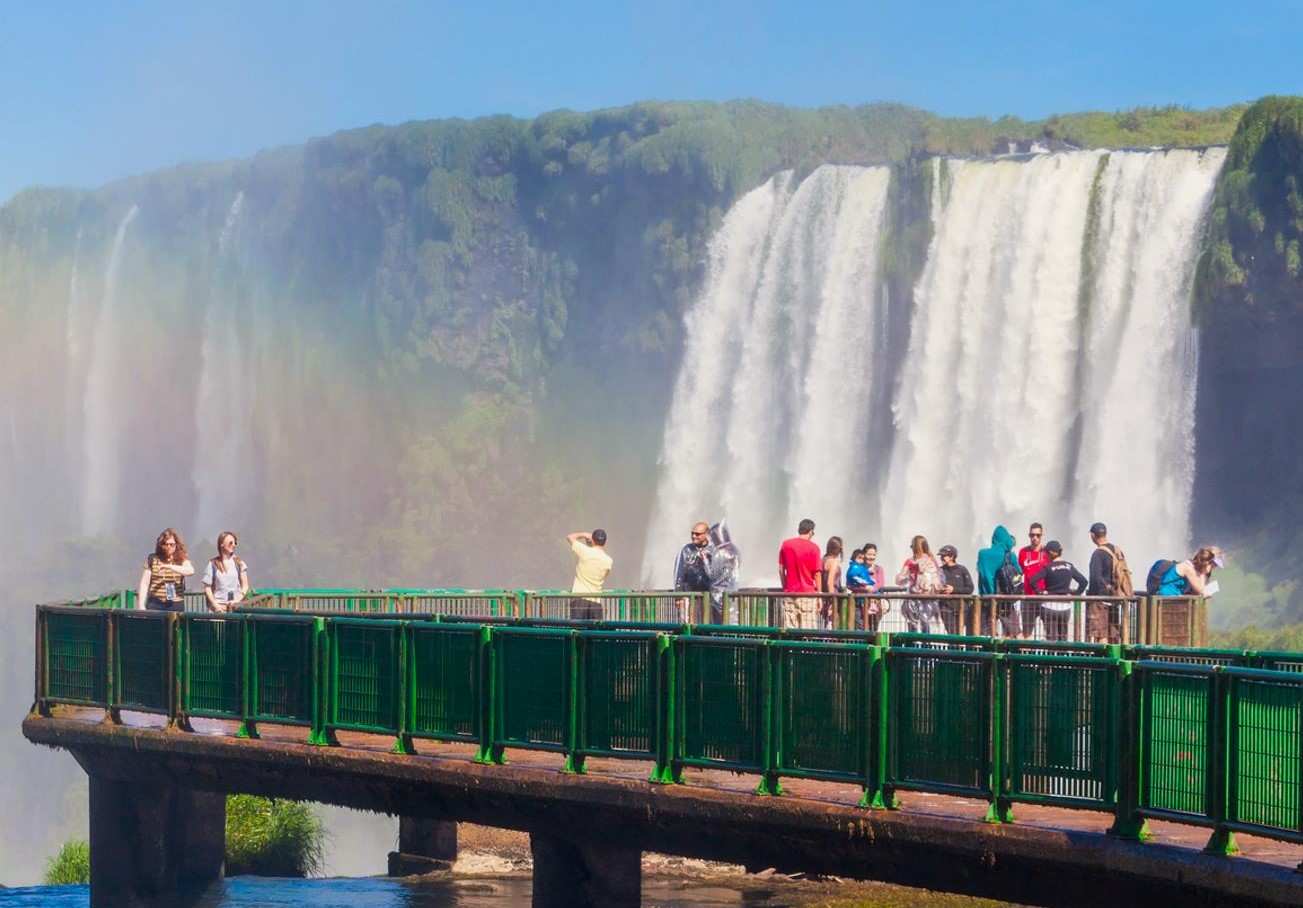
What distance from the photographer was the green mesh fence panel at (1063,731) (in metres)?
11.0

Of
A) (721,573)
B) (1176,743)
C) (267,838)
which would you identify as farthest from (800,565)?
(1176,743)

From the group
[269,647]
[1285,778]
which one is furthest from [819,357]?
[1285,778]

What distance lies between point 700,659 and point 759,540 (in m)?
55.9

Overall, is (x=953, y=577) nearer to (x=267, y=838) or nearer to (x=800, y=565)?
(x=800, y=565)

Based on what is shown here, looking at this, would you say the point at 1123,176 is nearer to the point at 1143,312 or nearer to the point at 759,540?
the point at 1143,312

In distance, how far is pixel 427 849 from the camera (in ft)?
75.7

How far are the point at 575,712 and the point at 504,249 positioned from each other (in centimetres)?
7820

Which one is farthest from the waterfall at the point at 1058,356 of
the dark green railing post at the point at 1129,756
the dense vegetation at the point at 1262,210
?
the dark green railing post at the point at 1129,756

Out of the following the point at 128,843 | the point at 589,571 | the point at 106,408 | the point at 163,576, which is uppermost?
the point at 106,408

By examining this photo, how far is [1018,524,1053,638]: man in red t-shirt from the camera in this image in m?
21.3

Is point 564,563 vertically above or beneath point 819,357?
beneath

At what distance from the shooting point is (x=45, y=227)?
11312 cm

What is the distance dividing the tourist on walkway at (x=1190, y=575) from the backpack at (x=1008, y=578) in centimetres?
176

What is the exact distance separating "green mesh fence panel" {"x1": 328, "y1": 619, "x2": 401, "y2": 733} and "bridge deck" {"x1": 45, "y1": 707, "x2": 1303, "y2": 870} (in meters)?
0.24
